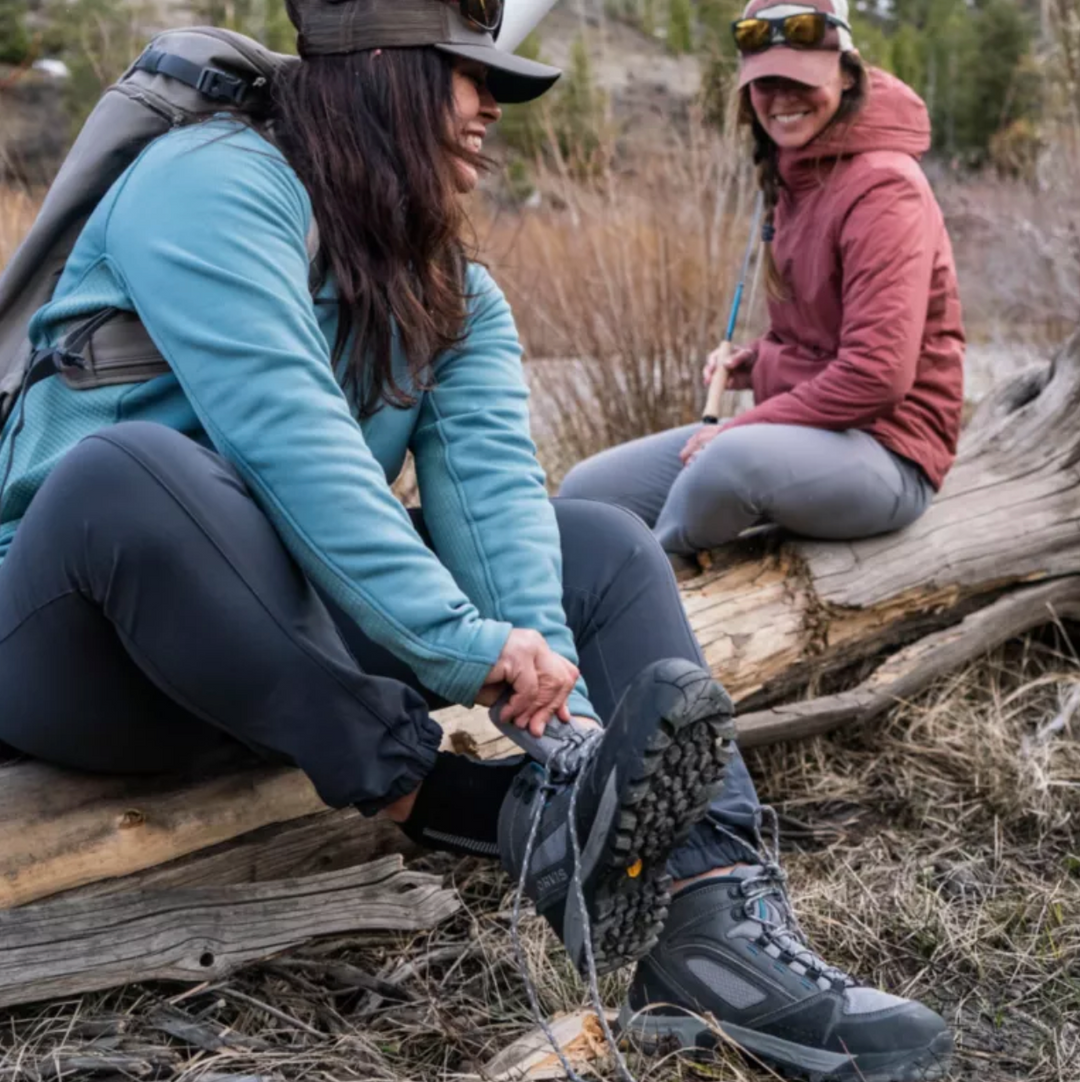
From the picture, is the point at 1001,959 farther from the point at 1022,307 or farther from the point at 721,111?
the point at 1022,307

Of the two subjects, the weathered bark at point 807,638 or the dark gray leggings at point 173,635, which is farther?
the weathered bark at point 807,638

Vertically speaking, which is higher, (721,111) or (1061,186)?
(721,111)

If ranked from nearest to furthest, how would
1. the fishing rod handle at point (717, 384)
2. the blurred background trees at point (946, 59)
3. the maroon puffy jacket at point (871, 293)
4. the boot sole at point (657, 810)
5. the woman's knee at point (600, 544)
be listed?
the boot sole at point (657, 810) → the woman's knee at point (600, 544) → the maroon puffy jacket at point (871, 293) → the fishing rod handle at point (717, 384) → the blurred background trees at point (946, 59)

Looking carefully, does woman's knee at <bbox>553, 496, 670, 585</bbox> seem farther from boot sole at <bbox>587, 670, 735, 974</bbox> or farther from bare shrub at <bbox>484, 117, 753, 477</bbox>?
bare shrub at <bbox>484, 117, 753, 477</bbox>

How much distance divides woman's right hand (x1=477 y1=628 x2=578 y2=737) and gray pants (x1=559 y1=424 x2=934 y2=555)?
1249 millimetres

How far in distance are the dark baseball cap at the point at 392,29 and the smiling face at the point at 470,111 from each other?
0.12ft

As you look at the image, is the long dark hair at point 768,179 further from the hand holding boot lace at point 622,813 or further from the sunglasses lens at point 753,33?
the hand holding boot lace at point 622,813

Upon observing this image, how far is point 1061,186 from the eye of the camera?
809cm

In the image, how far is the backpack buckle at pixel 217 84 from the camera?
188 centimetres

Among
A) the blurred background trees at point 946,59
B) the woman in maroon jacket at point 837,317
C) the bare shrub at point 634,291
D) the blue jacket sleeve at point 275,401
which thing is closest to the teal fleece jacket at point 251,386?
the blue jacket sleeve at point 275,401

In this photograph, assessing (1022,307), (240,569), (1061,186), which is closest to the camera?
(240,569)

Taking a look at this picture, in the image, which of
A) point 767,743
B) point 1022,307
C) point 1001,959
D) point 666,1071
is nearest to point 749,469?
point 767,743

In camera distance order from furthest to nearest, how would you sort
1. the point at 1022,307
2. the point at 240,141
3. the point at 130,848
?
the point at 1022,307
the point at 130,848
the point at 240,141

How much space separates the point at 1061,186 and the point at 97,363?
24.3 feet
